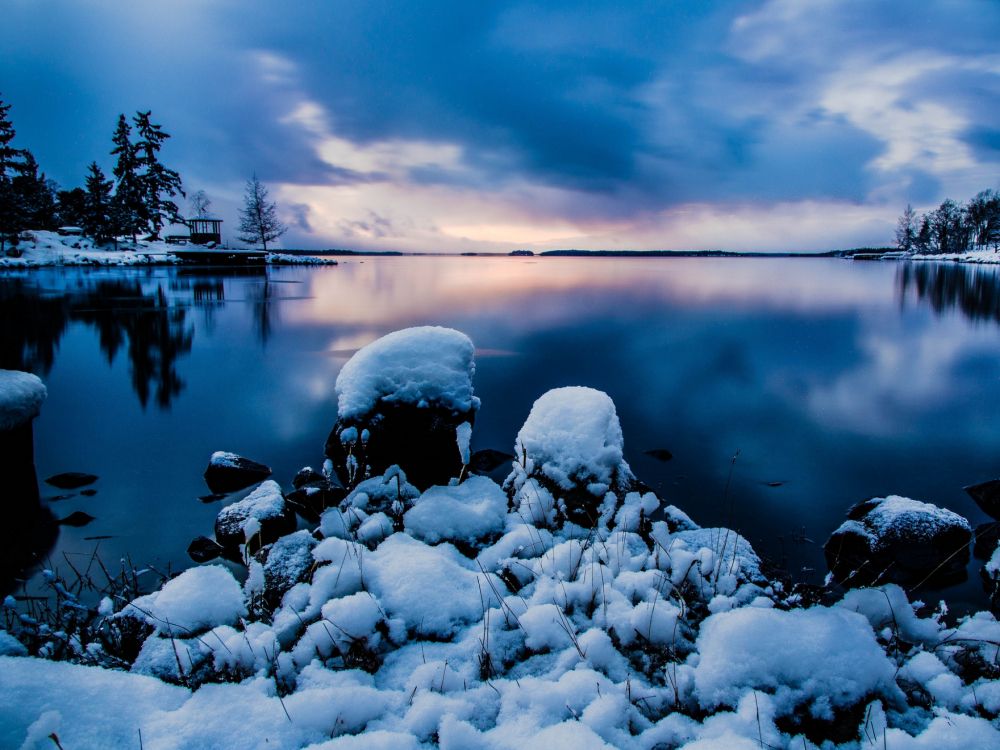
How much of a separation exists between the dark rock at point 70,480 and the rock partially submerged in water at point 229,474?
5.07 feet

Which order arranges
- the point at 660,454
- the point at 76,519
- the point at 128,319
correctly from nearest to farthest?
the point at 76,519 < the point at 660,454 < the point at 128,319

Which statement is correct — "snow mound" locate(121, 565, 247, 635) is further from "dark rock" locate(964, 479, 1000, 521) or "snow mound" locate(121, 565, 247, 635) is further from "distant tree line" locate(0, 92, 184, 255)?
"distant tree line" locate(0, 92, 184, 255)

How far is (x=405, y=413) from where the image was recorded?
5.98m

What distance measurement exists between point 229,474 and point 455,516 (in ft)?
12.7

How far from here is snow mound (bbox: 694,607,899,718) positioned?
264cm

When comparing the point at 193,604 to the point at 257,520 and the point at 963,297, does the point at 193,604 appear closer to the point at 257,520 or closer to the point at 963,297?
the point at 257,520

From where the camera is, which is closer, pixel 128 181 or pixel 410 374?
pixel 410 374

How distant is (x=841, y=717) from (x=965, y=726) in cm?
51

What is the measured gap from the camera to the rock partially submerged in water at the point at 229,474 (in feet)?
22.4

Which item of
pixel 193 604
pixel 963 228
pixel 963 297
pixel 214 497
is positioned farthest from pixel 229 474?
pixel 963 228

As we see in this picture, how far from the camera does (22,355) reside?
15.0 metres

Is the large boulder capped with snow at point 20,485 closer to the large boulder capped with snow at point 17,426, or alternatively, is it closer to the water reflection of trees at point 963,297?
the large boulder capped with snow at point 17,426

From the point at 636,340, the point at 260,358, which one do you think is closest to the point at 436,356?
the point at 260,358

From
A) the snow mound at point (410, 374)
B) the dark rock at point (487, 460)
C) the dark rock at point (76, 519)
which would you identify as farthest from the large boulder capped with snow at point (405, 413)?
the dark rock at point (76, 519)
